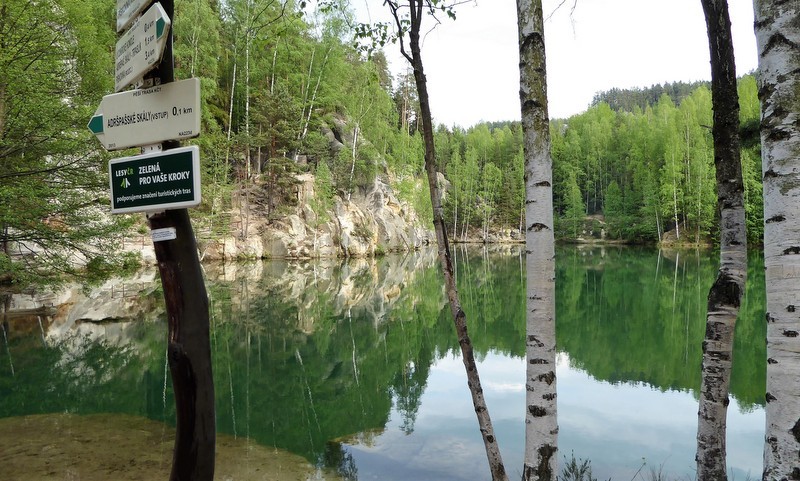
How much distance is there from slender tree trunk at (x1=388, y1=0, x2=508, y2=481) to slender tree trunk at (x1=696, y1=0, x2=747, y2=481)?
129 cm

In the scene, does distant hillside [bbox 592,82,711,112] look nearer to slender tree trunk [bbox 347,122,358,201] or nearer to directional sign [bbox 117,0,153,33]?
slender tree trunk [bbox 347,122,358,201]

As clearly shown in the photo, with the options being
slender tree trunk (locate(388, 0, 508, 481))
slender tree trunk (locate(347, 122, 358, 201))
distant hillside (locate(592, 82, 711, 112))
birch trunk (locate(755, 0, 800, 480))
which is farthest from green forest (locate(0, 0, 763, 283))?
distant hillside (locate(592, 82, 711, 112))

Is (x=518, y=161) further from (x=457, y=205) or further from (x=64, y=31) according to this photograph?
(x=64, y=31)

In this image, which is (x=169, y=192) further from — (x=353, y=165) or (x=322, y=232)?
(x=353, y=165)

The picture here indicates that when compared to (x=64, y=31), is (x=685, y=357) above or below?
below

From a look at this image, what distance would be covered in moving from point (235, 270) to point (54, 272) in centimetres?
1684

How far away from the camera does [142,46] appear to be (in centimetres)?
196

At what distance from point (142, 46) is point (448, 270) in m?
2.07

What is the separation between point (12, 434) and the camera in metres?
5.73

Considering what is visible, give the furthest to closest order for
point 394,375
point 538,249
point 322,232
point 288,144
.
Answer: point 322,232, point 288,144, point 394,375, point 538,249

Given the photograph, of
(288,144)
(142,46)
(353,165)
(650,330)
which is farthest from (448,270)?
(353,165)

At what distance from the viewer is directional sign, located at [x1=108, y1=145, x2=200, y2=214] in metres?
1.79

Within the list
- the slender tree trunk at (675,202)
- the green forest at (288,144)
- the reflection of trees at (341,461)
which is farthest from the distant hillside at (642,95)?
the reflection of trees at (341,461)

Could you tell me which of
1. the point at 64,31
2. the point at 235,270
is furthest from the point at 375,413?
the point at 235,270
